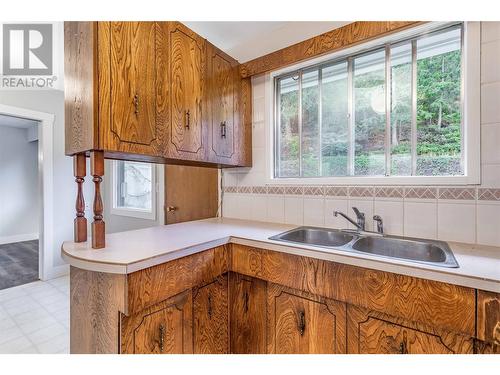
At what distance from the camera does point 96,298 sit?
1095mm

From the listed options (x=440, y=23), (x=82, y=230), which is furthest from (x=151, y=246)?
(x=440, y=23)

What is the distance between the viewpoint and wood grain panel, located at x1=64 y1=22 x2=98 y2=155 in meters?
1.13

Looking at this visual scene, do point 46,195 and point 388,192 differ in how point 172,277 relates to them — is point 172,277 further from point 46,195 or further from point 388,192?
point 46,195

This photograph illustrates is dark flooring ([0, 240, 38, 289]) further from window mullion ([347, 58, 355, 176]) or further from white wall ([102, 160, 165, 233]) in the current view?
window mullion ([347, 58, 355, 176])

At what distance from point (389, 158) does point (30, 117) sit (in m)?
3.78

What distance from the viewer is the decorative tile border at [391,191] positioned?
1.31 m

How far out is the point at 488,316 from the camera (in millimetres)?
845

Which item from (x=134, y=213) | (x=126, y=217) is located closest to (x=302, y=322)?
(x=134, y=213)

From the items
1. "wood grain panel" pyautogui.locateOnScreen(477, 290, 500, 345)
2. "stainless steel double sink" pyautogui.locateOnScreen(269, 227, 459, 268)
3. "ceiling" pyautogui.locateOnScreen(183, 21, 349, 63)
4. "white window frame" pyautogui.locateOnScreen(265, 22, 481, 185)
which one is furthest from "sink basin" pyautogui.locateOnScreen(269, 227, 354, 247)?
"ceiling" pyautogui.locateOnScreen(183, 21, 349, 63)

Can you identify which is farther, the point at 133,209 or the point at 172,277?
the point at 133,209

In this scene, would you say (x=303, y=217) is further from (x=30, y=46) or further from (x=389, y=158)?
(x=30, y=46)

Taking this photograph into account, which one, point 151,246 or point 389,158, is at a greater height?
point 389,158

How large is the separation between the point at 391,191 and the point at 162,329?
1.48m

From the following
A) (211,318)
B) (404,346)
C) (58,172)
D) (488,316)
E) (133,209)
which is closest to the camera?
(488,316)
